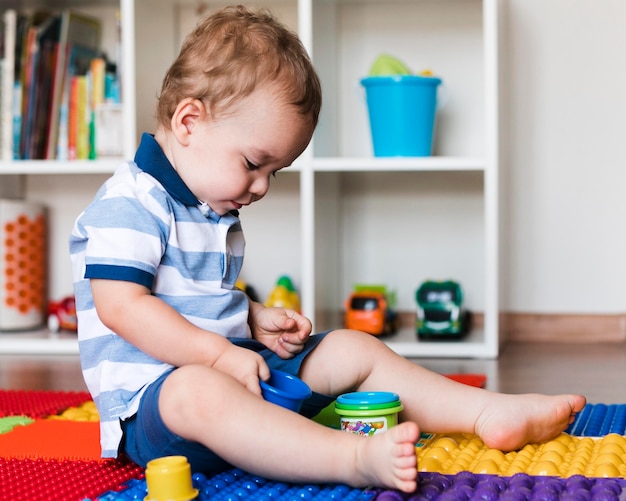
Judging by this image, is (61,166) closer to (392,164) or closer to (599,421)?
(392,164)

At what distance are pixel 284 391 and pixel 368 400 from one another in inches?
4.1

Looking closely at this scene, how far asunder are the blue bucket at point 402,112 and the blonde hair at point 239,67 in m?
0.88

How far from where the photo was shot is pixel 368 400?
0.96 metres

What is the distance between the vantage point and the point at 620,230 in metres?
2.04

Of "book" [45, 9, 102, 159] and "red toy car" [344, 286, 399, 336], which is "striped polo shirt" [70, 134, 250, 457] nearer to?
"red toy car" [344, 286, 399, 336]

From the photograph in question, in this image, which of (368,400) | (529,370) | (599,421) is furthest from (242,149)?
(529,370)

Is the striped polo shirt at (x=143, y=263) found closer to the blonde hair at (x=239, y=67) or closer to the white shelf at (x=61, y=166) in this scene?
the blonde hair at (x=239, y=67)

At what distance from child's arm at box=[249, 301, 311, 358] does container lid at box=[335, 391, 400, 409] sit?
0.10 meters

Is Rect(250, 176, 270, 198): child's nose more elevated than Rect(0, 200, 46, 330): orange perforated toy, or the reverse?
Rect(250, 176, 270, 198): child's nose

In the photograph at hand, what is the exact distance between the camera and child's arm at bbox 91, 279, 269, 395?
90cm

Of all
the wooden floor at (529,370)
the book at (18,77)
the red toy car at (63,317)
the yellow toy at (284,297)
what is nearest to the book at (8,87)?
the book at (18,77)

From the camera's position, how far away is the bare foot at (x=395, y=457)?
763mm

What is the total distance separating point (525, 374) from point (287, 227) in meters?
0.79

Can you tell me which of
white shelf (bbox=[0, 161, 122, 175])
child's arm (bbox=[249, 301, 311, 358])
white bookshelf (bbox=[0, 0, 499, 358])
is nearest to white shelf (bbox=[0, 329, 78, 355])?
white bookshelf (bbox=[0, 0, 499, 358])
